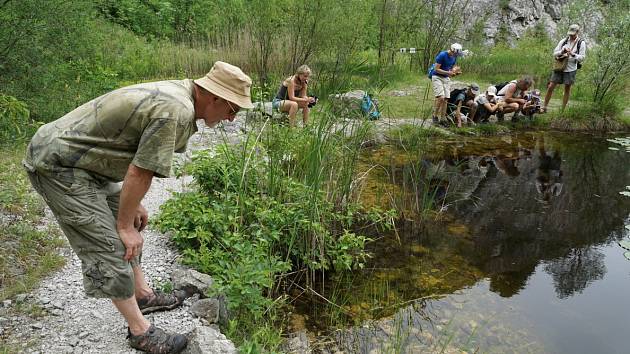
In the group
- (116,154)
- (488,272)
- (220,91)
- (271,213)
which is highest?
(220,91)

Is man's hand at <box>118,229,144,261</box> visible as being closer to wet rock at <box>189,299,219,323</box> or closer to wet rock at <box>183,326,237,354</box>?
wet rock at <box>183,326,237,354</box>

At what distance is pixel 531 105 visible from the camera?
8.80m

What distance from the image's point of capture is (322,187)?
402 centimetres

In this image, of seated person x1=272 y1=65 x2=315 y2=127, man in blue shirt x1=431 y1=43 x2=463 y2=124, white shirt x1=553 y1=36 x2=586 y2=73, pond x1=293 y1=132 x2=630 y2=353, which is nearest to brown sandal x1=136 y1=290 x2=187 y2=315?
pond x1=293 y1=132 x2=630 y2=353

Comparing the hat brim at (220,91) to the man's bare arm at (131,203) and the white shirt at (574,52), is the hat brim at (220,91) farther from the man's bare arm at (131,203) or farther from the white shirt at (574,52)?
the white shirt at (574,52)

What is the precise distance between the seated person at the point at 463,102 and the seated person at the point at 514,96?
60cm

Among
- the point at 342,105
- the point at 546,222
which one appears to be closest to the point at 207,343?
the point at 342,105

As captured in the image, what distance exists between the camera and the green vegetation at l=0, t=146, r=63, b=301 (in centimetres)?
281

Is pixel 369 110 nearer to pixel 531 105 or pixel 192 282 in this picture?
pixel 192 282

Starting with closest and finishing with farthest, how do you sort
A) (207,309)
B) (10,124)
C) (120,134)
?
(120,134) → (207,309) → (10,124)

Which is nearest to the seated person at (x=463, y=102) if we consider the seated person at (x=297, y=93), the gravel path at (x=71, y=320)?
the seated person at (x=297, y=93)

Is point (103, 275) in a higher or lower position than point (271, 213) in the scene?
higher

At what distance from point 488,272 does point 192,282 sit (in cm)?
251

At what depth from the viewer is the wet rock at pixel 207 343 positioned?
2.26 metres
